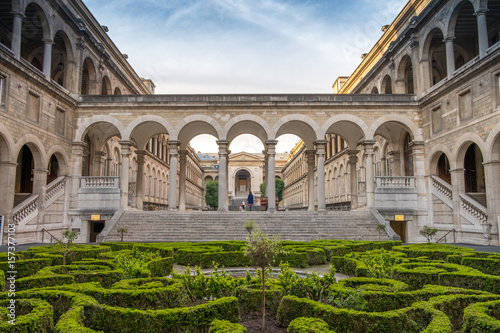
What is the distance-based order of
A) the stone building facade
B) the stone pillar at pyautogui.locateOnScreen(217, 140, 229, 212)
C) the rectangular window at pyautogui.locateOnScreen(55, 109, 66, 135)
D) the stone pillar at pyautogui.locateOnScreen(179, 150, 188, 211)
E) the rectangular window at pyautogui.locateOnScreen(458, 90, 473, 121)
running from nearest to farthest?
the stone building facade
the rectangular window at pyautogui.locateOnScreen(458, 90, 473, 121)
the rectangular window at pyautogui.locateOnScreen(55, 109, 66, 135)
the stone pillar at pyautogui.locateOnScreen(217, 140, 229, 212)
the stone pillar at pyautogui.locateOnScreen(179, 150, 188, 211)

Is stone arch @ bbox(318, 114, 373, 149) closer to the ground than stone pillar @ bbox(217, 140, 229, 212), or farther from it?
farther from it

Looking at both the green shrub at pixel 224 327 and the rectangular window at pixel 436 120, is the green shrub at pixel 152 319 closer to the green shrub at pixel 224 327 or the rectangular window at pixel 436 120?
the green shrub at pixel 224 327

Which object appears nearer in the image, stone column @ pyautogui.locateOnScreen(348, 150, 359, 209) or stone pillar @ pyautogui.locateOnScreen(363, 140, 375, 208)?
stone pillar @ pyautogui.locateOnScreen(363, 140, 375, 208)

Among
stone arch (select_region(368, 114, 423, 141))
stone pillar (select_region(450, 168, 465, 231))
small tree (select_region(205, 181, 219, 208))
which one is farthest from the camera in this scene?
small tree (select_region(205, 181, 219, 208))

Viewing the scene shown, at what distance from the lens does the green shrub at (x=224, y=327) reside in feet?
16.5

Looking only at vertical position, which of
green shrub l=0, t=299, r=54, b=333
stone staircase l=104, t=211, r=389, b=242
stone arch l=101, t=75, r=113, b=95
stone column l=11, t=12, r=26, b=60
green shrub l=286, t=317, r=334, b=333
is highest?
stone arch l=101, t=75, r=113, b=95

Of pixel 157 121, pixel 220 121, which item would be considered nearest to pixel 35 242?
pixel 157 121

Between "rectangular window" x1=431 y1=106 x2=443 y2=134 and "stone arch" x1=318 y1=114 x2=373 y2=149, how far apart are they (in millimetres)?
4017

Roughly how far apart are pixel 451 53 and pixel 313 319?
22.5m

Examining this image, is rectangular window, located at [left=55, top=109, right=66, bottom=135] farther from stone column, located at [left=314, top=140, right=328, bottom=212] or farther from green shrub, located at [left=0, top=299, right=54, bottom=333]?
green shrub, located at [left=0, top=299, right=54, bottom=333]

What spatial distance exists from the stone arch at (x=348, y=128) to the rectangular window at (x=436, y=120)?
13.2ft

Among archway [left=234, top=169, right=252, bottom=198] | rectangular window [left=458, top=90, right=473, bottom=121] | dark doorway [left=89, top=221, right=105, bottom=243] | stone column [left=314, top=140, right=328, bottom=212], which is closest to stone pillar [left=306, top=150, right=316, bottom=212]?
stone column [left=314, top=140, right=328, bottom=212]

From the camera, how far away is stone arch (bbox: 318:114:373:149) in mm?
25719

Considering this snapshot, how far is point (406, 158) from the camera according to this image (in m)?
29.6
